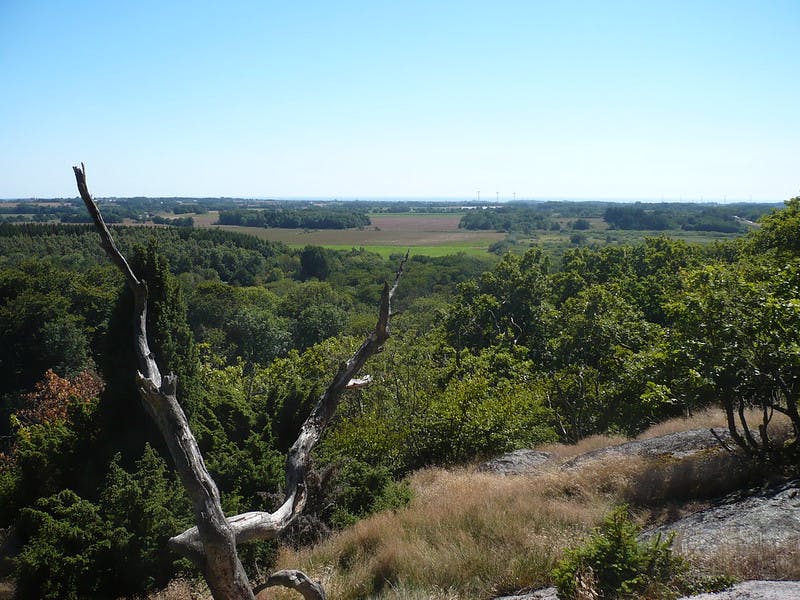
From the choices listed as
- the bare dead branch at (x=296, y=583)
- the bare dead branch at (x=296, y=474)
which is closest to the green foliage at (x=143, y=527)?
the bare dead branch at (x=296, y=474)

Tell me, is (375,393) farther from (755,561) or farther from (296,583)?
(755,561)

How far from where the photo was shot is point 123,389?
14.0 metres

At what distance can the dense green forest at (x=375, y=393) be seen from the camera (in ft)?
26.9

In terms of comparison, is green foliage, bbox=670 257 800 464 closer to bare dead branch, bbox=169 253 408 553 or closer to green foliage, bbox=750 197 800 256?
bare dead branch, bbox=169 253 408 553

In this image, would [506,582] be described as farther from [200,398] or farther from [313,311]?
[313,311]

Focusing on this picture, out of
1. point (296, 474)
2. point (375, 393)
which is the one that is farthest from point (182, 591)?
point (375, 393)

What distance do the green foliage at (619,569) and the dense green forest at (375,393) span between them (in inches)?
136

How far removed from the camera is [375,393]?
1842 centimetres

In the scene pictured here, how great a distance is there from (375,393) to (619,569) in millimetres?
13607

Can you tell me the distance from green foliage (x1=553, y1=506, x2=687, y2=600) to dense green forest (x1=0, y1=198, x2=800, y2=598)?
11.3 feet

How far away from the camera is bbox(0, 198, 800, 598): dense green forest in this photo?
8.21 metres

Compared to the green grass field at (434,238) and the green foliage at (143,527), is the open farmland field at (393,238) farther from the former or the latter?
the green foliage at (143,527)

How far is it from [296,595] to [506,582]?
267 centimetres

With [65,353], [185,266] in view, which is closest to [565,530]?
[65,353]
